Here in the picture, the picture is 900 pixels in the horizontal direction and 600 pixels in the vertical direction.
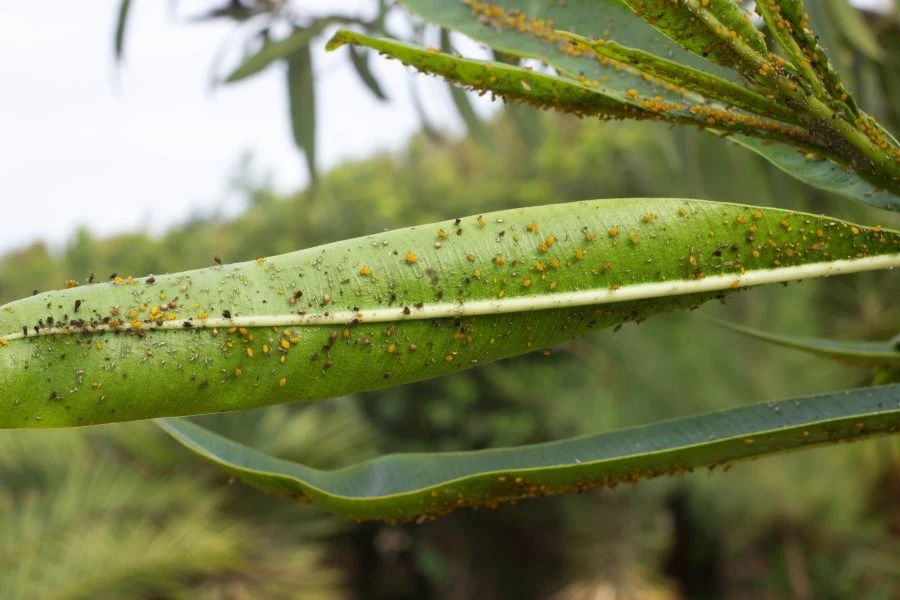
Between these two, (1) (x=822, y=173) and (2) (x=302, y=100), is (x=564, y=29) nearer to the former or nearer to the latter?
(1) (x=822, y=173)

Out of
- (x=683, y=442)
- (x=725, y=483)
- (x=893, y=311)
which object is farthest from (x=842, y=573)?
(x=683, y=442)

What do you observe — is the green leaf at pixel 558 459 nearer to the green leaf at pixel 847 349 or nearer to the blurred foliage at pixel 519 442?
the green leaf at pixel 847 349

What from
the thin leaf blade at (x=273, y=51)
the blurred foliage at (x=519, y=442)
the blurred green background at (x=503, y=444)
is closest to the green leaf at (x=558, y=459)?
the thin leaf blade at (x=273, y=51)

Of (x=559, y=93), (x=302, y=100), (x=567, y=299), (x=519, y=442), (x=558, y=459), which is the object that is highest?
(x=302, y=100)

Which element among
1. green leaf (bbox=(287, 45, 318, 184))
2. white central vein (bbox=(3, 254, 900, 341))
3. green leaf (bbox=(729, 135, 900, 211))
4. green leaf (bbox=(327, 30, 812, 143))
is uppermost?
green leaf (bbox=(287, 45, 318, 184))

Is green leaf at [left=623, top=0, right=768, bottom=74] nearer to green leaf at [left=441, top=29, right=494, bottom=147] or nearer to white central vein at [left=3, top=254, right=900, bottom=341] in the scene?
white central vein at [left=3, top=254, right=900, bottom=341]

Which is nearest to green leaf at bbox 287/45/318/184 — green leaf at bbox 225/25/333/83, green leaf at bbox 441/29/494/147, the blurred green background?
green leaf at bbox 225/25/333/83

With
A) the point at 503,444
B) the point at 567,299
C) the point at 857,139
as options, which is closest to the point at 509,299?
the point at 567,299
